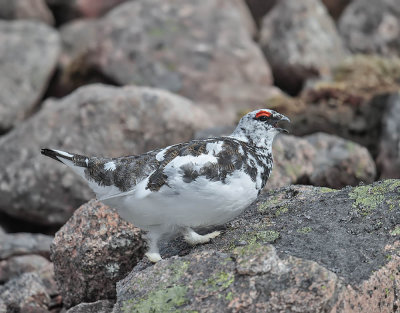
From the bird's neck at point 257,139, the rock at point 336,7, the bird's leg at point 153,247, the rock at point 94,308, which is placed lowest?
the rock at point 336,7

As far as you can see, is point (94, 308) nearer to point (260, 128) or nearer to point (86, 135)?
point (260, 128)

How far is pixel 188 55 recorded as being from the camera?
13.7 m

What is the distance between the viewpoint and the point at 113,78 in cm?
1350

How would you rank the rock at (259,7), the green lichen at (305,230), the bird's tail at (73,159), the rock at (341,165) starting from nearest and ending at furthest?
the green lichen at (305,230) < the bird's tail at (73,159) < the rock at (341,165) < the rock at (259,7)

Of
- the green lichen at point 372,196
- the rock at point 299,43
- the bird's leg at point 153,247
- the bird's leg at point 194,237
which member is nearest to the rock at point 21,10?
the rock at point 299,43

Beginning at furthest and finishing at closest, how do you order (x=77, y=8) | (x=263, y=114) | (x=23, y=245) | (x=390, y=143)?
(x=77, y=8) → (x=390, y=143) → (x=23, y=245) → (x=263, y=114)

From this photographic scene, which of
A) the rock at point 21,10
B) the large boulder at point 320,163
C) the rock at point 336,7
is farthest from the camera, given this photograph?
the rock at point 336,7

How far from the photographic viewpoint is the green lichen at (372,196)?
4.81 meters

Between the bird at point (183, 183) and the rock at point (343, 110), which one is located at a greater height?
the bird at point (183, 183)

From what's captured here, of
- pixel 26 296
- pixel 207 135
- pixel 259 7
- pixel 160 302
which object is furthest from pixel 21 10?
pixel 160 302

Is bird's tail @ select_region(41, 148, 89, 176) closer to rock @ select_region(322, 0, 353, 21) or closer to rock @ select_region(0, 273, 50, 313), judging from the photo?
rock @ select_region(0, 273, 50, 313)

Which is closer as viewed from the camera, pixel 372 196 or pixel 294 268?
pixel 294 268

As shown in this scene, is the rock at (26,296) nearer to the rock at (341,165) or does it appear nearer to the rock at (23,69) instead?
the rock at (341,165)

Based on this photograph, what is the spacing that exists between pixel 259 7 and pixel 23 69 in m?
6.81
